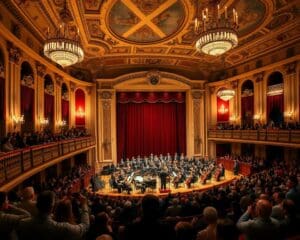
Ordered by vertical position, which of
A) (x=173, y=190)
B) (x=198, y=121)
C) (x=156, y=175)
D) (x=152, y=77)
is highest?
(x=152, y=77)

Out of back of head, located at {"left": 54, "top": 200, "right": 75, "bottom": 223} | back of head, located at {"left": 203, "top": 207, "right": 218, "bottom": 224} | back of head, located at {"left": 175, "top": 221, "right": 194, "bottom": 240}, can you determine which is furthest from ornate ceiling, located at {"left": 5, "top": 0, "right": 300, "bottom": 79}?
back of head, located at {"left": 175, "top": 221, "right": 194, "bottom": 240}

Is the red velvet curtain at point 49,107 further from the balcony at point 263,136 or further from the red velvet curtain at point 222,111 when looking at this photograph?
the red velvet curtain at point 222,111

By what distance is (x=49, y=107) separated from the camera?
44.1 ft

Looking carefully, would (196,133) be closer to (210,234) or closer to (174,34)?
(174,34)

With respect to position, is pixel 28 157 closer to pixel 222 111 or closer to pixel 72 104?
pixel 72 104

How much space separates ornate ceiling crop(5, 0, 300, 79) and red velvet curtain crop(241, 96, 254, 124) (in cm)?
289

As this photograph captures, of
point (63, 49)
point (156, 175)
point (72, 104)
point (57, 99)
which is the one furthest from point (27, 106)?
point (156, 175)

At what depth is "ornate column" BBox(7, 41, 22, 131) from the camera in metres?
9.13

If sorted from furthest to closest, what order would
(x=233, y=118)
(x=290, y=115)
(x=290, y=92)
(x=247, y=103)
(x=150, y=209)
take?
1. (x=233, y=118)
2. (x=247, y=103)
3. (x=290, y=92)
4. (x=290, y=115)
5. (x=150, y=209)

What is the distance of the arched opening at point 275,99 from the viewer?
14938 mm

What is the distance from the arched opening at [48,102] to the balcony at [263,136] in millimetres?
12064

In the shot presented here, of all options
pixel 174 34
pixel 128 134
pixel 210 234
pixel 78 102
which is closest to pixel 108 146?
pixel 128 134

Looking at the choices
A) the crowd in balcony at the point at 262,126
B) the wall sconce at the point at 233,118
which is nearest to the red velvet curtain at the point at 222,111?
the crowd in balcony at the point at 262,126

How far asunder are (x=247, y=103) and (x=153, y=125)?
25.9 ft
